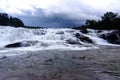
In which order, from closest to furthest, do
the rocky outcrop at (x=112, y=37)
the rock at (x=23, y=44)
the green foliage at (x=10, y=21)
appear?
the rock at (x=23, y=44), the rocky outcrop at (x=112, y=37), the green foliage at (x=10, y=21)

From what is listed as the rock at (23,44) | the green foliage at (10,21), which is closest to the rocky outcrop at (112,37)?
the rock at (23,44)

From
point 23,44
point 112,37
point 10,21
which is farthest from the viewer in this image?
point 10,21

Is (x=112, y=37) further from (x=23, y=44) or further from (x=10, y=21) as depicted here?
(x=10, y=21)

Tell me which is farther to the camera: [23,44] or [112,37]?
[112,37]

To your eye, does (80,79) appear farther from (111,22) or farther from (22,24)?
(22,24)

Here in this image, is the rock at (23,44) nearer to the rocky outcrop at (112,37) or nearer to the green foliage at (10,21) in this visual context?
the rocky outcrop at (112,37)

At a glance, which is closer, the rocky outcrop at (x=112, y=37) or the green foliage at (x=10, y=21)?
the rocky outcrop at (x=112, y=37)

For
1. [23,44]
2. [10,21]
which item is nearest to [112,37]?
[23,44]

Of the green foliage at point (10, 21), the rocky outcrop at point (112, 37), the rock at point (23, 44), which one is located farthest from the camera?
the green foliage at point (10, 21)

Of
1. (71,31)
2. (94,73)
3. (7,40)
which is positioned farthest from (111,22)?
(94,73)

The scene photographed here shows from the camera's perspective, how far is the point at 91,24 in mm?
58062

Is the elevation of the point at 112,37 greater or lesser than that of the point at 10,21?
lesser

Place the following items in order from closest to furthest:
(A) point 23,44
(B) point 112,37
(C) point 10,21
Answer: (A) point 23,44 < (B) point 112,37 < (C) point 10,21

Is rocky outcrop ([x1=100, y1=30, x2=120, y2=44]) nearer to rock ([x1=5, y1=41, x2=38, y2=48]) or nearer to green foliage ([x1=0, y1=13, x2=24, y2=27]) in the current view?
rock ([x1=5, y1=41, x2=38, y2=48])
